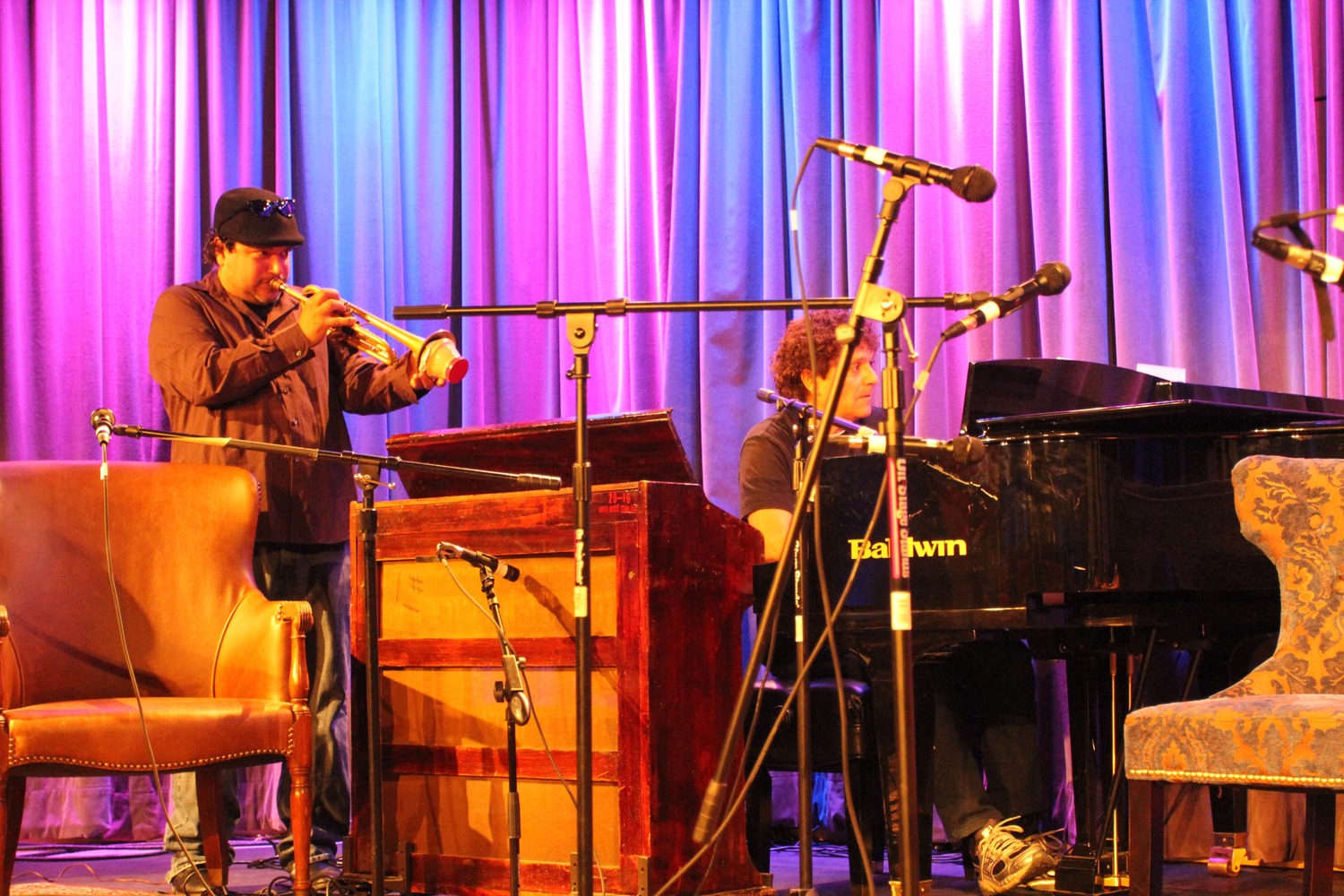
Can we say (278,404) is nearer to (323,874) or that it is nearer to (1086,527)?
(323,874)

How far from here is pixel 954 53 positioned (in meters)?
→ 4.54

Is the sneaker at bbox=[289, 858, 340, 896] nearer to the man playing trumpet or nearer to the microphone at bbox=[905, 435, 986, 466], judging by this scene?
the man playing trumpet

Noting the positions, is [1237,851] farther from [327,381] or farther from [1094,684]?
[327,381]

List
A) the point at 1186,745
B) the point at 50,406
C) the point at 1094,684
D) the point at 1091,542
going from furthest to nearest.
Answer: the point at 50,406 < the point at 1094,684 < the point at 1091,542 < the point at 1186,745

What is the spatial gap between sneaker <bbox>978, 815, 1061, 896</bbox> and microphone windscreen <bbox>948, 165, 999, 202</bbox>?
1979 mm

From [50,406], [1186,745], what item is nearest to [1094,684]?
[1186,745]

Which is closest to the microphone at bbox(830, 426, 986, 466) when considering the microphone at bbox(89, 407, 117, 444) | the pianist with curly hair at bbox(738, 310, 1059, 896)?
the pianist with curly hair at bbox(738, 310, 1059, 896)

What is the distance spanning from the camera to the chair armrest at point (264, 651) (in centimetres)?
338

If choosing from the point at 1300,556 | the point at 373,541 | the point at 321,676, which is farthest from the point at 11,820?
the point at 1300,556

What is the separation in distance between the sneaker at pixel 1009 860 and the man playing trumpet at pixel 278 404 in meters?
1.68

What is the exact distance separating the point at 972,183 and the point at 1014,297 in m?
0.19

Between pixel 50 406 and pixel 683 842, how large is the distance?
3019 mm

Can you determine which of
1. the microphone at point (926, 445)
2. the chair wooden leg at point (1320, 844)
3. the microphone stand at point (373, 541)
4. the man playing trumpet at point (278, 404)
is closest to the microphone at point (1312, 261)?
the microphone at point (926, 445)

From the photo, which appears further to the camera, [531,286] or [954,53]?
[531,286]
